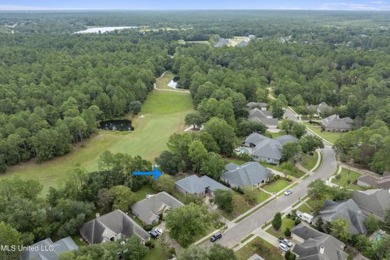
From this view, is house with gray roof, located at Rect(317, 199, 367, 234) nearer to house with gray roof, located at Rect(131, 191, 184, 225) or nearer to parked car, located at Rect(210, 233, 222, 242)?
parked car, located at Rect(210, 233, 222, 242)

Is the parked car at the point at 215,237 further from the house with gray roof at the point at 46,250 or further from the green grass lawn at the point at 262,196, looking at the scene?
the house with gray roof at the point at 46,250

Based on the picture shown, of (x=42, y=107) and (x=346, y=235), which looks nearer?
(x=346, y=235)

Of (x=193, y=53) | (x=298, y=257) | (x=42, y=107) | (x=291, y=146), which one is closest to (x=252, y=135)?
(x=291, y=146)

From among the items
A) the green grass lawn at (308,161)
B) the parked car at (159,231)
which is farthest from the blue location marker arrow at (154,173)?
the green grass lawn at (308,161)

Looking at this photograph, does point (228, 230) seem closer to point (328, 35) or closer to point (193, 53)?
point (193, 53)

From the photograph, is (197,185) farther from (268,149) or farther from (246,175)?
(268,149)

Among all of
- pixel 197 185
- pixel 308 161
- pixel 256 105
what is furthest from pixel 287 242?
pixel 256 105
